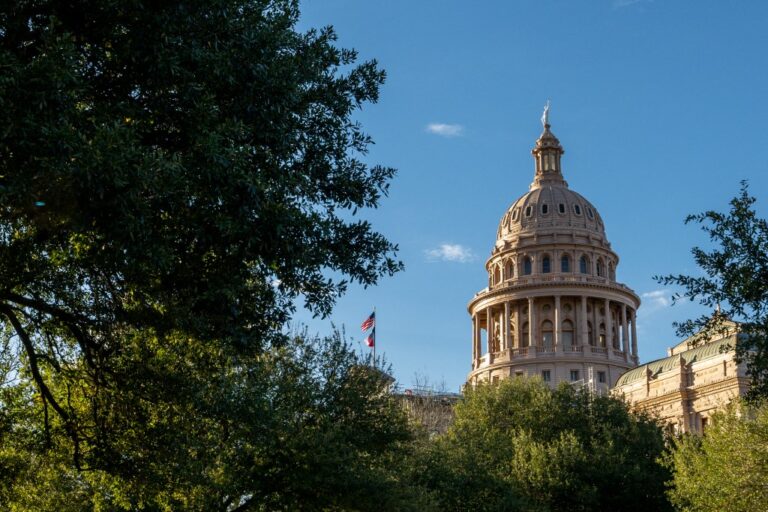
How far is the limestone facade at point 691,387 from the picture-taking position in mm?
81188

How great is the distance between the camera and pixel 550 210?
4983 inches

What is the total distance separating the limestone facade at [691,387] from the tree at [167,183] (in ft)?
207

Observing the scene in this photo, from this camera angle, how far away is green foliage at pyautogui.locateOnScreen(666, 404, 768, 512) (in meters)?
35.0

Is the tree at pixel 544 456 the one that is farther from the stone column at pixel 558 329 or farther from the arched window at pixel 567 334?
the arched window at pixel 567 334

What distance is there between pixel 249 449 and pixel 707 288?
1587 cm

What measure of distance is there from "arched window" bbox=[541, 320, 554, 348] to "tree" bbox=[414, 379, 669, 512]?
4940cm

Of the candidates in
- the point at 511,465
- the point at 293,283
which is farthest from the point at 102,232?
the point at 511,465

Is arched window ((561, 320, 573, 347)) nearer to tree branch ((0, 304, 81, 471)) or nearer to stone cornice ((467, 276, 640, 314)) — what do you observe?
stone cornice ((467, 276, 640, 314))

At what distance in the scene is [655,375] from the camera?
307 ft

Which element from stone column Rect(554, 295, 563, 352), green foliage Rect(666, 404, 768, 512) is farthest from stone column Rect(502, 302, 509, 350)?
green foliage Rect(666, 404, 768, 512)

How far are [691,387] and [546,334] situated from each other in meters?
34.2

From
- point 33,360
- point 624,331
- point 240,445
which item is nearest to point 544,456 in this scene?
point 240,445

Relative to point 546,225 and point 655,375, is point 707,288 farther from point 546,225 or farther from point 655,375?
point 546,225

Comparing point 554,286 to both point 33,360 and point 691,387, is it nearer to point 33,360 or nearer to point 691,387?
point 691,387
